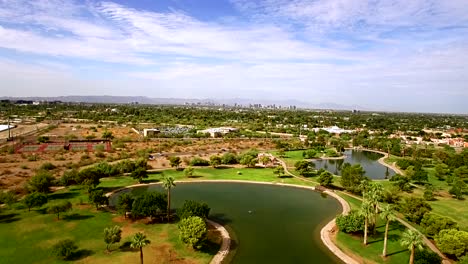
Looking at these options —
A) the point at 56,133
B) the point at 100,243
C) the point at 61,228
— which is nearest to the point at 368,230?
the point at 100,243

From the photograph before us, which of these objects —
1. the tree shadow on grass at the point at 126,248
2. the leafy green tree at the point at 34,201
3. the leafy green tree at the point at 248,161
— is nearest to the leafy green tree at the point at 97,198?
the leafy green tree at the point at 34,201

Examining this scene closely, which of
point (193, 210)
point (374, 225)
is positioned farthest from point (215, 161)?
point (374, 225)

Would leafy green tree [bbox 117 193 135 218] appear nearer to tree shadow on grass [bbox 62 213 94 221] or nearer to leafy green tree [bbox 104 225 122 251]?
tree shadow on grass [bbox 62 213 94 221]

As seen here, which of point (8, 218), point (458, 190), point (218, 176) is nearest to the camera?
point (8, 218)

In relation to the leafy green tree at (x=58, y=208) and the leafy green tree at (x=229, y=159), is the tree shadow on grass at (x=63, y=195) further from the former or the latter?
the leafy green tree at (x=229, y=159)

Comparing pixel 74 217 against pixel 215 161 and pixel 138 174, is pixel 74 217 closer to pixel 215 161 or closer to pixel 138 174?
pixel 138 174

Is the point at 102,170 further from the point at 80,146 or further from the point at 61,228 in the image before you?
the point at 80,146

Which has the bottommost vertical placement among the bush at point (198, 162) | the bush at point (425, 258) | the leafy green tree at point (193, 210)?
the bush at point (198, 162)
